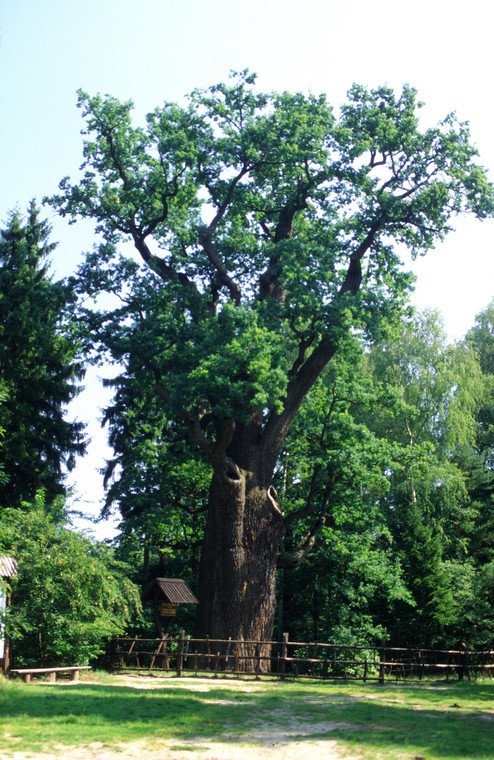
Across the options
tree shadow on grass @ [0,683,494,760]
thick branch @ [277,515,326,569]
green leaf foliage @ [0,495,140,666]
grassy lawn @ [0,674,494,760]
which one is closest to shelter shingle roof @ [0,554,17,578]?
green leaf foliage @ [0,495,140,666]

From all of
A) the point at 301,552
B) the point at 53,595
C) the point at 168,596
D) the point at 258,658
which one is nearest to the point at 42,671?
the point at 53,595

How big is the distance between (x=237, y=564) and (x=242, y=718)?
374 inches

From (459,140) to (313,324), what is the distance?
24.0 ft

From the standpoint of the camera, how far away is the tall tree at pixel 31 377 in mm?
28297

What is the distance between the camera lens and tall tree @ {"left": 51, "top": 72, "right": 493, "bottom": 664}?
821 inches

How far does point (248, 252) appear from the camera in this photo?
79.4ft

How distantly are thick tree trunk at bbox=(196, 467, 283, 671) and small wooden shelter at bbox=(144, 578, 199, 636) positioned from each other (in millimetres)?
622

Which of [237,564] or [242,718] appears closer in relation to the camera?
[242,718]

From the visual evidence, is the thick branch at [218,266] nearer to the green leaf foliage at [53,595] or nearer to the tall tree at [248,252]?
the tall tree at [248,252]

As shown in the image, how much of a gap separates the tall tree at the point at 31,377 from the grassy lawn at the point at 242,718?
1365 cm

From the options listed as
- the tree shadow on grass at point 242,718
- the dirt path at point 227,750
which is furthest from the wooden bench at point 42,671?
the dirt path at point 227,750

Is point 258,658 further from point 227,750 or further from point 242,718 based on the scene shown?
point 227,750

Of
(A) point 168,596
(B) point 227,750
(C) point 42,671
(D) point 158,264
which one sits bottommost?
(C) point 42,671

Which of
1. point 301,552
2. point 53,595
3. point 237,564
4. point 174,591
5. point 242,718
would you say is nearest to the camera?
point 242,718
